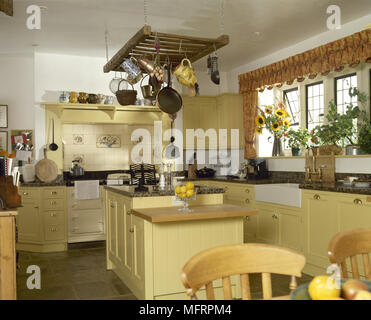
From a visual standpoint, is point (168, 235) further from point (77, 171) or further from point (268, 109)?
point (77, 171)

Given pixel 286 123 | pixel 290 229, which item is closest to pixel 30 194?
pixel 290 229

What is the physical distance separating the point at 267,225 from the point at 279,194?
0.47 meters

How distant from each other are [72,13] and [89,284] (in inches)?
116

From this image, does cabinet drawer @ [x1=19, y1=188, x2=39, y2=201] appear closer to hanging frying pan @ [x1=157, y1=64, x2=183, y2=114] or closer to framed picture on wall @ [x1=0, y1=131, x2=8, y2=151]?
framed picture on wall @ [x1=0, y1=131, x2=8, y2=151]

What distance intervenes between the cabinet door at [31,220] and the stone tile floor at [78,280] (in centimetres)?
27

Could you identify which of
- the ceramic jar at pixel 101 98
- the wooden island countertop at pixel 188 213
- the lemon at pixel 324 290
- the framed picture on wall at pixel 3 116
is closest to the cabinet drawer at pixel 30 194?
the framed picture on wall at pixel 3 116

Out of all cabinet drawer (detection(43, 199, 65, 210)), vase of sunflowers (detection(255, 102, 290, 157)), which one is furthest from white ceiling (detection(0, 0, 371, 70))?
cabinet drawer (detection(43, 199, 65, 210))

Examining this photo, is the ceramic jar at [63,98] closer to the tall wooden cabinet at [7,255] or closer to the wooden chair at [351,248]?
the tall wooden cabinet at [7,255]

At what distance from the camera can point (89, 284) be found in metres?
4.15

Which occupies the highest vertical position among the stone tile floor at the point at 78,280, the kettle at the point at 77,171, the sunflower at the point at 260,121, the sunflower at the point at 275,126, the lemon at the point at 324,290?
the sunflower at the point at 260,121

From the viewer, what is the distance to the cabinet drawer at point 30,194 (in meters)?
5.65

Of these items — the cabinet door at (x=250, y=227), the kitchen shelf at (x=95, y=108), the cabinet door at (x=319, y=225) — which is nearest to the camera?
the cabinet door at (x=319, y=225)

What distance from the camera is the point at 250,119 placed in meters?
6.62
